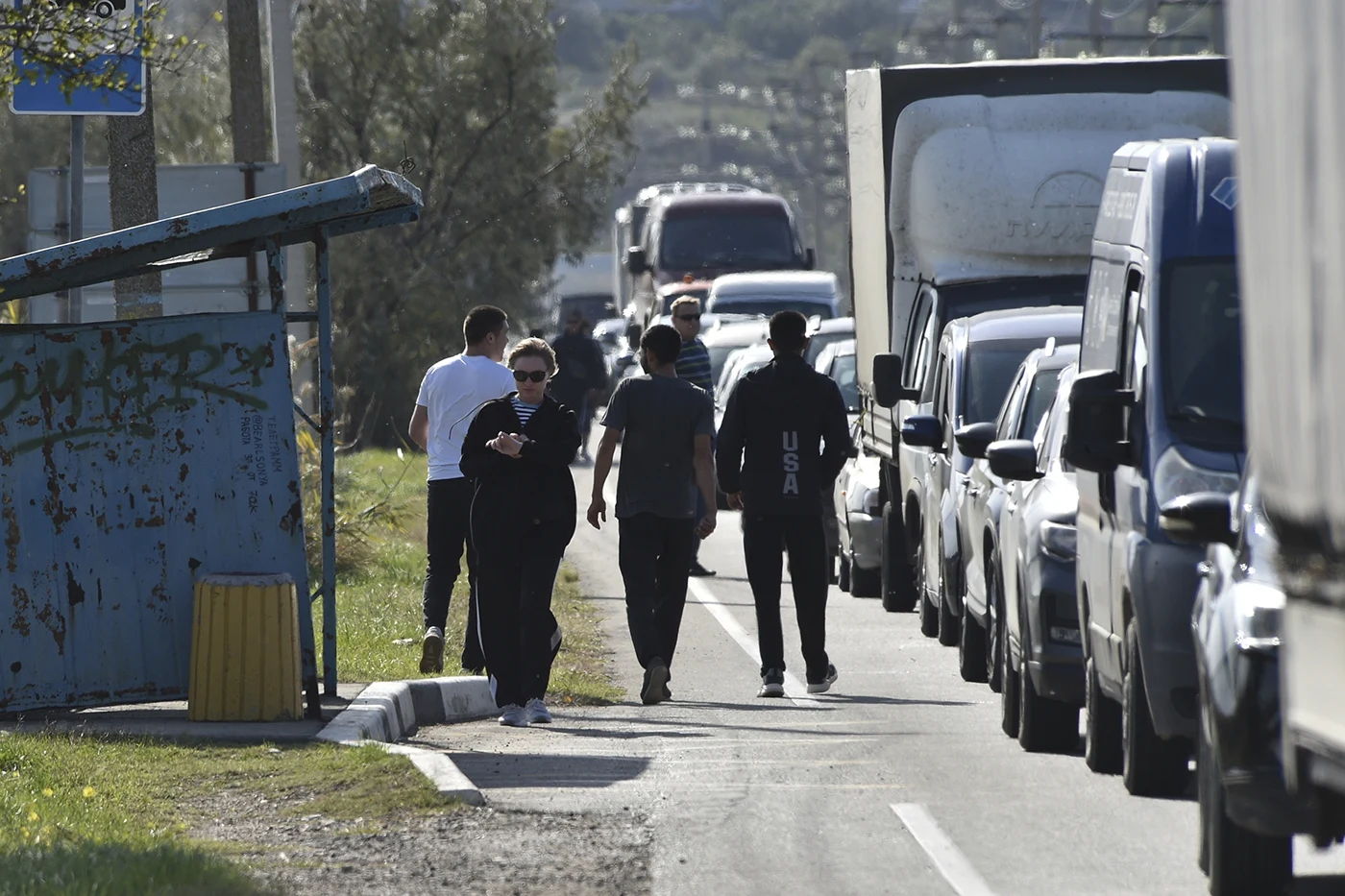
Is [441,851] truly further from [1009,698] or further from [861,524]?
[861,524]

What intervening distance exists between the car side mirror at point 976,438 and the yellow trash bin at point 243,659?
10.3 feet

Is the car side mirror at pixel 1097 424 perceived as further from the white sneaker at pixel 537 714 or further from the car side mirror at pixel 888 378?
the car side mirror at pixel 888 378

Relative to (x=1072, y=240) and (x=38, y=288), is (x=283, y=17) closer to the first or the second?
(x=1072, y=240)

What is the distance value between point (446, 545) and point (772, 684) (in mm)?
1766

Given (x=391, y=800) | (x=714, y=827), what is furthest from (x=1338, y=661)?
(x=391, y=800)

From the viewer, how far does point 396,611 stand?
625 inches

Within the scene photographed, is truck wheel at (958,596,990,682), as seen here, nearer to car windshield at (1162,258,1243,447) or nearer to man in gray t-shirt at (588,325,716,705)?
man in gray t-shirt at (588,325,716,705)

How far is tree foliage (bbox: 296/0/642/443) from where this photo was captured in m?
33.6

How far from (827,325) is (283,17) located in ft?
19.0

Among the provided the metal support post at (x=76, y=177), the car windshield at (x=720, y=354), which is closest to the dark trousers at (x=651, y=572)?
the metal support post at (x=76, y=177)

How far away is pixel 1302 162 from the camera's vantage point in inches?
172

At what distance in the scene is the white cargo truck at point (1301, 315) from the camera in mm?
4219

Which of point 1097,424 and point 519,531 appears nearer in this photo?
point 1097,424

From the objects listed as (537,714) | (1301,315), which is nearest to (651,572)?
(537,714)
